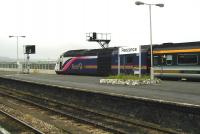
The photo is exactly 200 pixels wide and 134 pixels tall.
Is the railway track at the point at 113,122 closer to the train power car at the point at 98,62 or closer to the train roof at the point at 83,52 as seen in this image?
the train power car at the point at 98,62

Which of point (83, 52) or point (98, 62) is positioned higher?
point (83, 52)

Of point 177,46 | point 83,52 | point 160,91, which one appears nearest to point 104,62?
point 83,52

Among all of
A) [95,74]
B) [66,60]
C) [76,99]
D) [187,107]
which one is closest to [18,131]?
[187,107]

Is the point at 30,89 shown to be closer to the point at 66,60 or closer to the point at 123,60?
the point at 123,60

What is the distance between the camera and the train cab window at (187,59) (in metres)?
35.2

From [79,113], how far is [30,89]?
16.6 m

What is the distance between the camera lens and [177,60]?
122 feet

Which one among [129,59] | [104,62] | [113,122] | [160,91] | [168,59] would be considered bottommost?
[113,122]

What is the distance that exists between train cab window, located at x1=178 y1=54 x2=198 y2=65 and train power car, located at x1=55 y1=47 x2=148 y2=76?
5.31 m

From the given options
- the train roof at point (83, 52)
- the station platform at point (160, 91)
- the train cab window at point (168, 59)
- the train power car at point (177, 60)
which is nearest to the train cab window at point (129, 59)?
the train power car at point (177, 60)

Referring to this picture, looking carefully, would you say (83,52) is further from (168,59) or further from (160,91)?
(160,91)

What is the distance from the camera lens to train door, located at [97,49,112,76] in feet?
159

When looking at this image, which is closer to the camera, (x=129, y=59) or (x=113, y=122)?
(x=113, y=122)

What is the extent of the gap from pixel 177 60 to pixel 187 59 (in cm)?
124
